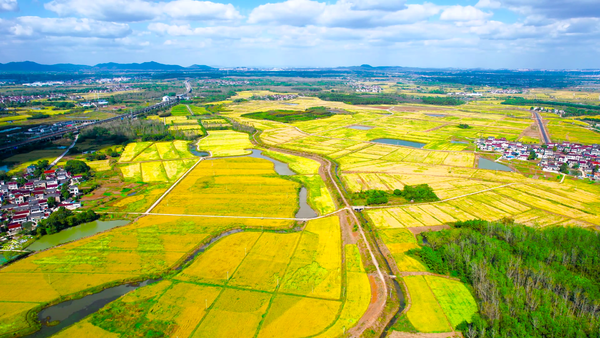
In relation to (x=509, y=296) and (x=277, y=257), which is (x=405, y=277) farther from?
(x=277, y=257)

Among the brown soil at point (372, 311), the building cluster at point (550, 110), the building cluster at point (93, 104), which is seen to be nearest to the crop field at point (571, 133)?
the building cluster at point (550, 110)

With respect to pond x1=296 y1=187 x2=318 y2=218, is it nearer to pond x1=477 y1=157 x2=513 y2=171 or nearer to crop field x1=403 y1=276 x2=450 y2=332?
crop field x1=403 y1=276 x2=450 y2=332

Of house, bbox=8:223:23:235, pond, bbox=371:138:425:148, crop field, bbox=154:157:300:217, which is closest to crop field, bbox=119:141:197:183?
crop field, bbox=154:157:300:217

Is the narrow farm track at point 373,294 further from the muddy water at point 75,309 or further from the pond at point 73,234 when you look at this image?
the pond at point 73,234

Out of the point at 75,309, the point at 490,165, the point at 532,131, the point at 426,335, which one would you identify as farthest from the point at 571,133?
the point at 75,309

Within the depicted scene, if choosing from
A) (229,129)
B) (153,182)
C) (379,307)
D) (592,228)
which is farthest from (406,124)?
(379,307)

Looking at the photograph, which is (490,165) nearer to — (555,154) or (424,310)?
(555,154)
